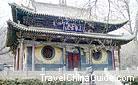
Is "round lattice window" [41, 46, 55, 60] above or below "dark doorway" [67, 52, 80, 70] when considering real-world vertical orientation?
above

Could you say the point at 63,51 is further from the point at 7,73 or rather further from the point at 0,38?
the point at 0,38

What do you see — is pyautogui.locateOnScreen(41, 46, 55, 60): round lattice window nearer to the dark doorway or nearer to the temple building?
the temple building

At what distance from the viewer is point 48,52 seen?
2047 centimetres

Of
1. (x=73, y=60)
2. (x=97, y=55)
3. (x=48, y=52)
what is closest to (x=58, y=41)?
(x=48, y=52)

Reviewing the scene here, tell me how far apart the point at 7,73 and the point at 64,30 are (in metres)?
7.74

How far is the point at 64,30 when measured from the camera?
21297 mm

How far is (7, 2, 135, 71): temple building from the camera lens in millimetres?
19453

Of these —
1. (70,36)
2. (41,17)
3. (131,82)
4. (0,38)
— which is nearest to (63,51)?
(70,36)

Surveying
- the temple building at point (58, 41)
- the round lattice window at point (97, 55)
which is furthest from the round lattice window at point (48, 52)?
the round lattice window at point (97, 55)

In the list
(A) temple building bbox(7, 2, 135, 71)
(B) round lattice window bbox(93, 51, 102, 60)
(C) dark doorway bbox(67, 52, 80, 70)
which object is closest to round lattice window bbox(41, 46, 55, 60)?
(A) temple building bbox(7, 2, 135, 71)

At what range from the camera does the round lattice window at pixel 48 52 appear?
20219 mm

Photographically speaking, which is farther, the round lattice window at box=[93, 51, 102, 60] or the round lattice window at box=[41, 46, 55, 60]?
the round lattice window at box=[93, 51, 102, 60]

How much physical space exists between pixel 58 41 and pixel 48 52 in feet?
4.28

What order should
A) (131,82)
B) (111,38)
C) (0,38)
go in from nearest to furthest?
(131,82), (111,38), (0,38)
